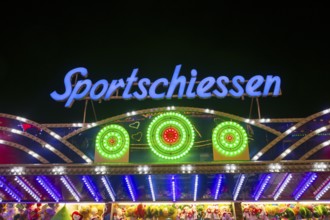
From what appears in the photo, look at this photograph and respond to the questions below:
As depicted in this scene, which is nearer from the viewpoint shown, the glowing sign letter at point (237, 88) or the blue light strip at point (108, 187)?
the blue light strip at point (108, 187)

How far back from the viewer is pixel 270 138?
43.6 ft

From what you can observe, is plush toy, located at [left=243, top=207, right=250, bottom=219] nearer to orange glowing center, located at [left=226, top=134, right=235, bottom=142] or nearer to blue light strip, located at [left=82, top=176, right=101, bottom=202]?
orange glowing center, located at [left=226, top=134, right=235, bottom=142]

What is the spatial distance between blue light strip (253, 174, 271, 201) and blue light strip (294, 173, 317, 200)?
4.14ft

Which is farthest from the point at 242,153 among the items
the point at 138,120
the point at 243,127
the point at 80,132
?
the point at 80,132

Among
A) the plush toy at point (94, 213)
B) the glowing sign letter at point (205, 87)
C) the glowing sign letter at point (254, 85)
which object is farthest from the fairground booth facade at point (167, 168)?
the glowing sign letter at point (254, 85)

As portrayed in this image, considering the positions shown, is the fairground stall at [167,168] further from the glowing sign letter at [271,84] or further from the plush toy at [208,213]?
the glowing sign letter at [271,84]

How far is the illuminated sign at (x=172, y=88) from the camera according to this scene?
14648 millimetres

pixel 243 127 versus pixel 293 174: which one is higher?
pixel 243 127

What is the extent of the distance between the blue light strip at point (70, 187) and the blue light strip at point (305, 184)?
7.93 metres

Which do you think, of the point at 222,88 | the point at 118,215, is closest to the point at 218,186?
the point at 118,215

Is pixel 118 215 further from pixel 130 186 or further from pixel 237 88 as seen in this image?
pixel 237 88

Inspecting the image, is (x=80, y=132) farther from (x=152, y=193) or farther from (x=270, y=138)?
(x=270, y=138)

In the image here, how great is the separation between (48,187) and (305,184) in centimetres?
891

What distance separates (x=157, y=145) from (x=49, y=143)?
442 cm
